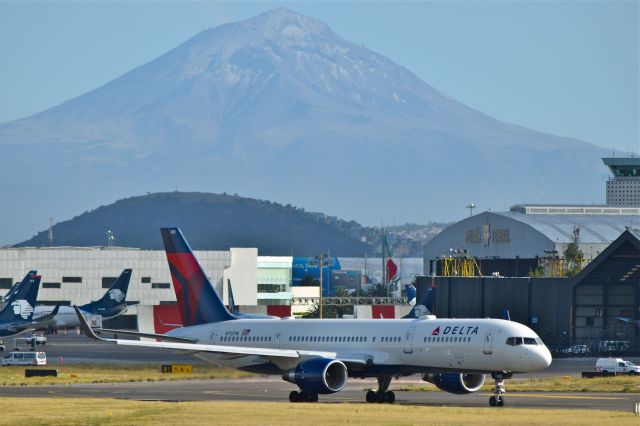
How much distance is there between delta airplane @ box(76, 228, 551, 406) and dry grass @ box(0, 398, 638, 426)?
13.2ft

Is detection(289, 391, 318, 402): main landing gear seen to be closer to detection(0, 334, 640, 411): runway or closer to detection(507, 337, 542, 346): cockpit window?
detection(0, 334, 640, 411): runway

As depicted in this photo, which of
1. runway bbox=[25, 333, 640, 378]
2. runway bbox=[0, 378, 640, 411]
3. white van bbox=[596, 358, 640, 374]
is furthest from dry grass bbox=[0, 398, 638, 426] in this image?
white van bbox=[596, 358, 640, 374]

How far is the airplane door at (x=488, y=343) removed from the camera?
63.7 meters

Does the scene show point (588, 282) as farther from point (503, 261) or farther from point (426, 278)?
point (503, 261)

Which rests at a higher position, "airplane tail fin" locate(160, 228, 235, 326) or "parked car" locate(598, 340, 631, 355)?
"airplane tail fin" locate(160, 228, 235, 326)

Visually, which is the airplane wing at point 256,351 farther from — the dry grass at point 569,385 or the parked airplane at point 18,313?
the parked airplane at point 18,313

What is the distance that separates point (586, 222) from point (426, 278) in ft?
122

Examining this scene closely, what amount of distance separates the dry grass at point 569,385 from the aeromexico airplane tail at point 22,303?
61.4 meters

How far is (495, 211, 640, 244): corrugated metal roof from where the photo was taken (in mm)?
173250

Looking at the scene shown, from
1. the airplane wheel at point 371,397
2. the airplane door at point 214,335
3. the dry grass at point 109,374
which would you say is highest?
the airplane door at point 214,335

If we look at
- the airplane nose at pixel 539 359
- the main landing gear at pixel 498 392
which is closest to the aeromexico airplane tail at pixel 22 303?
the main landing gear at pixel 498 392

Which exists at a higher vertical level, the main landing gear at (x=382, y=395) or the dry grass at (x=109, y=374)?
the main landing gear at (x=382, y=395)

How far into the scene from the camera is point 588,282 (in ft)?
437

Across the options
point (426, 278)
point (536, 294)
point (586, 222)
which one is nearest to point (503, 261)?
point (586, 222)
